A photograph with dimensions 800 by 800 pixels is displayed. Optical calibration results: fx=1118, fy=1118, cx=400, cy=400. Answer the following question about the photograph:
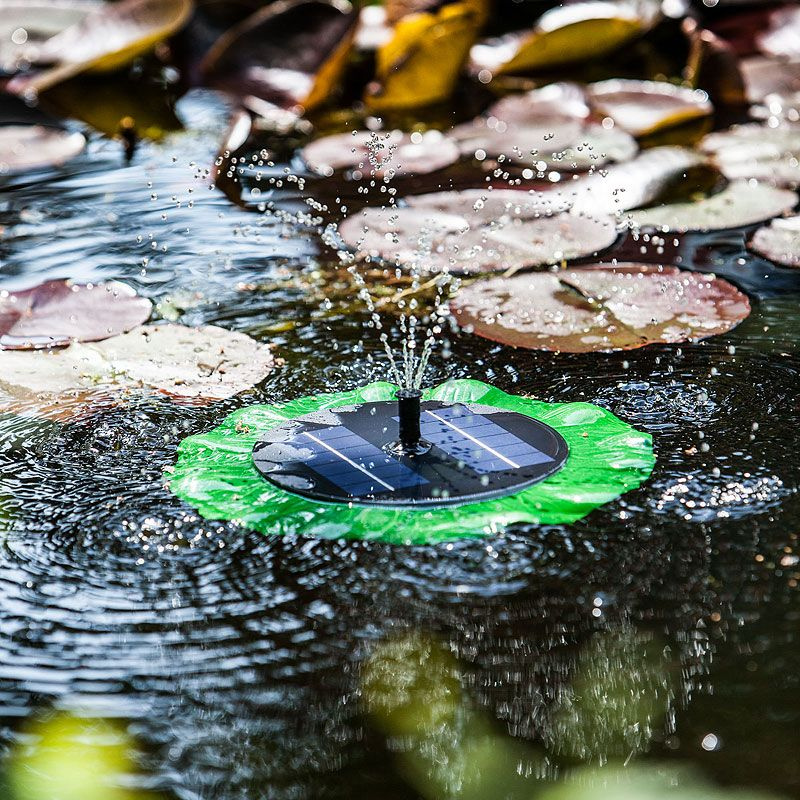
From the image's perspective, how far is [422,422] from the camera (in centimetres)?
287

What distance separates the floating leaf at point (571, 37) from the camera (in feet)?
22.4

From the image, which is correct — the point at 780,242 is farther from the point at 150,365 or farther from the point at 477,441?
the point at 150,365

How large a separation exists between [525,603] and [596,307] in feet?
5.17

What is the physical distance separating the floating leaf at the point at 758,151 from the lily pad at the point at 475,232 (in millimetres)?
1049

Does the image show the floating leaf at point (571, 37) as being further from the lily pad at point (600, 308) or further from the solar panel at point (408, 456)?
the solar panel at point (408, 456)

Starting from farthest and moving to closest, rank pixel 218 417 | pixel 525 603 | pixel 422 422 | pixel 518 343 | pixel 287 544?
pixel 518 343 → pixel 218 417 → pixel 422 422 → pixel 287 544 → pixel 525 603

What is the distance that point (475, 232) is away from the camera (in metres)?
4.21

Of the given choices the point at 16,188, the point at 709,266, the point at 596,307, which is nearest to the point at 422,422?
the point at 596,307

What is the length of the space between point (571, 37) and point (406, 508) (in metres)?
5.15

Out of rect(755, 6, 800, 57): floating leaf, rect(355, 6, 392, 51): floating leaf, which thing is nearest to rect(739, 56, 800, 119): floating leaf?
rect(755, 6, 800, 57): floating leaf

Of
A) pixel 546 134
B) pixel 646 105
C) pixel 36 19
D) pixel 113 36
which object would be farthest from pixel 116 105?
pixel 646 105

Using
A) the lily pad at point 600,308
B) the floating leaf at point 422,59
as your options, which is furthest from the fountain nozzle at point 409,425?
the floating leaf at point 422,59

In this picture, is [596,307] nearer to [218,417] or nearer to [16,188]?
[218,417]

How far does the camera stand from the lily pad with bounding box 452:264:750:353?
343cm
